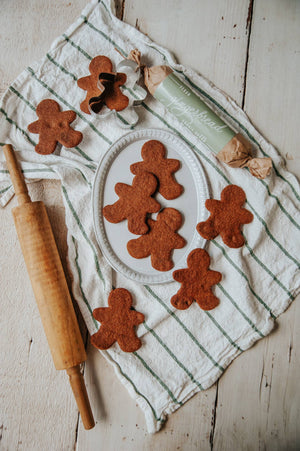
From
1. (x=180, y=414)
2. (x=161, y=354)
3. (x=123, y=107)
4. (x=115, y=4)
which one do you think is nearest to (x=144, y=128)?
(x=123, y=107)

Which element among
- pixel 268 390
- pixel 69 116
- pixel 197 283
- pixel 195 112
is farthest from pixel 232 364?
pixel 69 116

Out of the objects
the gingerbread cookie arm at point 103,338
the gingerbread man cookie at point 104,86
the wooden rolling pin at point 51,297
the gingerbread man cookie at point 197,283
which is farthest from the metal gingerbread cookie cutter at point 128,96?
the gingerbread cookie arm at point 103,338

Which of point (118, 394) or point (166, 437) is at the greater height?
point (118, 394)

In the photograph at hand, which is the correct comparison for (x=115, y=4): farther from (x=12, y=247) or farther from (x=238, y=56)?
(x=12, y=247)

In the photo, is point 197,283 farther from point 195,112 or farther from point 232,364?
point 195,112

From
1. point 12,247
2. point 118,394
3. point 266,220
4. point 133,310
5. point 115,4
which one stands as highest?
point 115,4

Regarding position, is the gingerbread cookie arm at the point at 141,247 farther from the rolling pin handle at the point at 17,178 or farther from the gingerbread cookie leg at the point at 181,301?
the rolling pin handle at the point at 17,178
